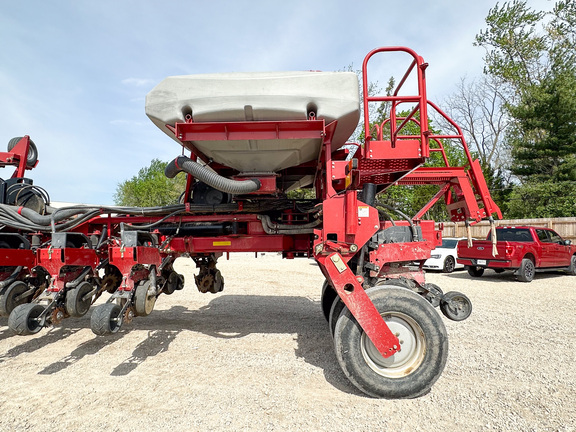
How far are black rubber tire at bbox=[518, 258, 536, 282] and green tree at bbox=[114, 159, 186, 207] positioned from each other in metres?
29.5

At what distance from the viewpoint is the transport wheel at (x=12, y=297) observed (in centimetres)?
462

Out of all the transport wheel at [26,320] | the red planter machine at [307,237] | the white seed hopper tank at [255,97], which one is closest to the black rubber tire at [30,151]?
the red planter machine at [307,237]

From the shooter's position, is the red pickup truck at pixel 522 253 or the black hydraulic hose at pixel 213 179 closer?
the black hydraulic hose at pixel 213 179

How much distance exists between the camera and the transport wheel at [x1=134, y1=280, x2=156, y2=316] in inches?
152

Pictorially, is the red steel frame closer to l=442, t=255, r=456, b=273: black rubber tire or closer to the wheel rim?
the wheel rim

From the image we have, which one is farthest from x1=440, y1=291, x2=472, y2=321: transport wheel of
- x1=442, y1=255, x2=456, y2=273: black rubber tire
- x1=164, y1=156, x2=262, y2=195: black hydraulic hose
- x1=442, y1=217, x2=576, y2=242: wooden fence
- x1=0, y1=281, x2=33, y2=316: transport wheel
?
x1=442, y1=217, x2=576, y2=242: wooden fence

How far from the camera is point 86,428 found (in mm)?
2803

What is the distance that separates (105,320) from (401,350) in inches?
106

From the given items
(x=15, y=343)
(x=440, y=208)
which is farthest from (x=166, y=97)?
(x=440, y=208)

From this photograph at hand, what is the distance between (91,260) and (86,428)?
2213mm

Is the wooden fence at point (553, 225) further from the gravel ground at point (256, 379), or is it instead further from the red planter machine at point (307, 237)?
the red planter machine at point (307, 237)

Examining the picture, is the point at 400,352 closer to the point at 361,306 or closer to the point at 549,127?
the point at 361,306

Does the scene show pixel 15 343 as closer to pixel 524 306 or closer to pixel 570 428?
pixel 570 428

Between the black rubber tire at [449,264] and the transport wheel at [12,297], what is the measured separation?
41.1 feet
